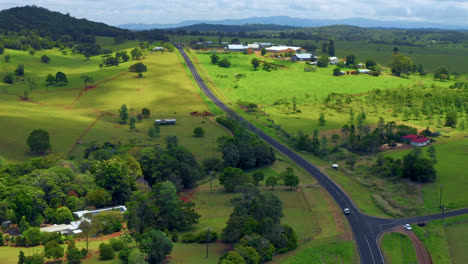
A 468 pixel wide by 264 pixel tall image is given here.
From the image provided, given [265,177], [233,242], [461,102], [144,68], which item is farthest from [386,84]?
[233,242]

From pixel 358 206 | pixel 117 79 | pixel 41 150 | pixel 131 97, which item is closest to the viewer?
pixel 358 206

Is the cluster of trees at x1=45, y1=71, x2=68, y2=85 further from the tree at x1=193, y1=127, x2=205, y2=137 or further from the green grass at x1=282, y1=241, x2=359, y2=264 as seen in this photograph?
the green grass at x1=282, y1=241, x2=359, y2=264

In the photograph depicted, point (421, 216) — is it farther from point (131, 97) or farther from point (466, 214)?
point (131, 97)

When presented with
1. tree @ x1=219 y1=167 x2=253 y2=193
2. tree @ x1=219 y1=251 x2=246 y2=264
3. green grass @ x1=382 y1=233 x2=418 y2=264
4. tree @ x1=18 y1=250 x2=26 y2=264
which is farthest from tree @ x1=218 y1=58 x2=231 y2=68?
tree @ x1=18 y1=250 x2=26 y2=264

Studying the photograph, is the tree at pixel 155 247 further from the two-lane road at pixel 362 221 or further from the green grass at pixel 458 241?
the green grass at pixel 458 241

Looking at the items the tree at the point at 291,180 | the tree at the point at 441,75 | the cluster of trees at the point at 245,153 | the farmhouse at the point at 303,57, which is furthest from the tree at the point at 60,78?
the tree at the point at 441,75

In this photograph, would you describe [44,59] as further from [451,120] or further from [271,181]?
[451,120]
